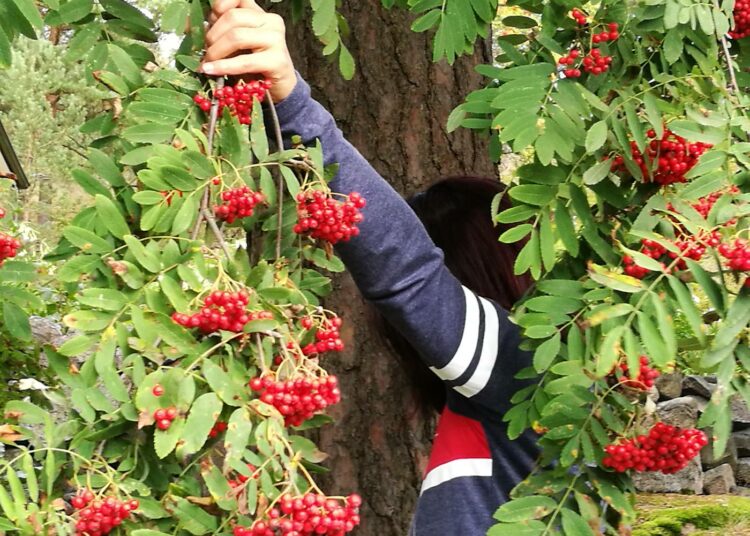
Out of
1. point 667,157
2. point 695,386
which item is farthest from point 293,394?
point 695,386

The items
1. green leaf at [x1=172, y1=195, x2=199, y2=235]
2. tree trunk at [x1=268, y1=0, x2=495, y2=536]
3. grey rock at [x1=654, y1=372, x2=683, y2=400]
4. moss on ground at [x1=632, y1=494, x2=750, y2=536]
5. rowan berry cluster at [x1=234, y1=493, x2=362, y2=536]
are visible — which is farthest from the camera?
grey rock at [x1=654, y1=372, x2=683, y2=400]

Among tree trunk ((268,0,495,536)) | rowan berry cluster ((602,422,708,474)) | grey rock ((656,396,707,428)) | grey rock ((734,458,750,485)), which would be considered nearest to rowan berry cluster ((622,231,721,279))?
rowan berry cluster ((602,422,708,474))

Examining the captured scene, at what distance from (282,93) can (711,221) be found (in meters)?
0.64

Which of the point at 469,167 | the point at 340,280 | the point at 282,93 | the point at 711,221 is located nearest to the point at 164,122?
the point at 282,93

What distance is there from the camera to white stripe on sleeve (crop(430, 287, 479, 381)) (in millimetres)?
1625

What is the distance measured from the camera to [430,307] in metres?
1.58

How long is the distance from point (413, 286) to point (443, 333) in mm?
101

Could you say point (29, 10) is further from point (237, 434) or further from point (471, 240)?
point (471, 240)

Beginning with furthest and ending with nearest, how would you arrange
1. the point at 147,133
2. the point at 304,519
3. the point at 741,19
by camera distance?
the point at 741,19, the point at 147,133, the point at 304,519

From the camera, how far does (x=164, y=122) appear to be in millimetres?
1325

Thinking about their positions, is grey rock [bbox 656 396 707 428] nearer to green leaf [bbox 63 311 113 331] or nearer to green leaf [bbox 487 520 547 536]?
green leaf [bbox 487 520 547 536]

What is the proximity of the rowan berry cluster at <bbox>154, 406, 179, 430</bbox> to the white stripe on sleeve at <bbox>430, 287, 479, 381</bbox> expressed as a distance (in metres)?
0.65

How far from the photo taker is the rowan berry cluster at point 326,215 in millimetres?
1290

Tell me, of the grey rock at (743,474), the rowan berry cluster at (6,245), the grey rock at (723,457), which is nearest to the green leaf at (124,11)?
the rowan berry cluster at (6,245)
